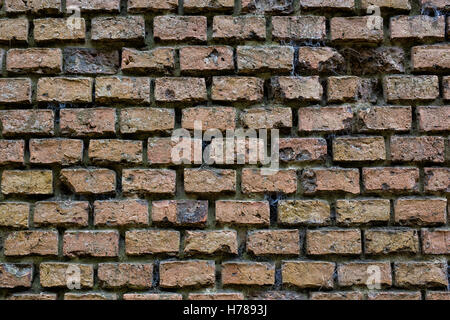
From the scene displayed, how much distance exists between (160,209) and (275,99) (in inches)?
19.8

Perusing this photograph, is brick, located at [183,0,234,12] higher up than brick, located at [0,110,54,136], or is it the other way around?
brick, located at [183,0,234,12]

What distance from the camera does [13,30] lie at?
5.05 ft

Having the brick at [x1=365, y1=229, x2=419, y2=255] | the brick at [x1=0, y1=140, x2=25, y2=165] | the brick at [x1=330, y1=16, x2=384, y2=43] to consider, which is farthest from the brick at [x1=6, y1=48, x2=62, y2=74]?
the brick at [x1=365, y1=229, x2=419, y2=255]

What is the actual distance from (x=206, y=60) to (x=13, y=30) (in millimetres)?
630

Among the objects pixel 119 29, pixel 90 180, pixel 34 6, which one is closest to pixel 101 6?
pixel 119 29

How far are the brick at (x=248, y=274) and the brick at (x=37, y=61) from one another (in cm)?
83

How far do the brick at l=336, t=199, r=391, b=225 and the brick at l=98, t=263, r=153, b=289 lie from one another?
0.62 meters

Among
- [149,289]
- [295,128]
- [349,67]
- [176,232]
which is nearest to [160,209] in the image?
[176,232]

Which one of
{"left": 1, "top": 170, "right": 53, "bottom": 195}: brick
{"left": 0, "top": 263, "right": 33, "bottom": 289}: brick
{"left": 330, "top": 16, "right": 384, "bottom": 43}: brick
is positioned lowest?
{"left": 0, "top": 263, "right": 33, "bottom": 289}: brick

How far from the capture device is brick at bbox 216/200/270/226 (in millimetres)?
1478

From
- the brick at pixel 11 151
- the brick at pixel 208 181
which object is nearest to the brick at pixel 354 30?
the brick at pixel 208 181

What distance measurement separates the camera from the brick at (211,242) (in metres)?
1.47

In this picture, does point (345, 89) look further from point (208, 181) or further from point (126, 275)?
point (126, 275)

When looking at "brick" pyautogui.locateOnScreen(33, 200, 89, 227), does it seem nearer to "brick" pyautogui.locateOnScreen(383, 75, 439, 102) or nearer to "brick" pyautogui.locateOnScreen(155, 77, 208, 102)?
"brick" pyautogui.locateOnScreen(155, 77, 208, 102)
